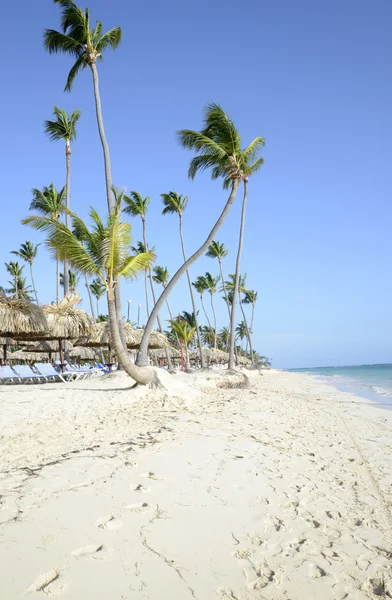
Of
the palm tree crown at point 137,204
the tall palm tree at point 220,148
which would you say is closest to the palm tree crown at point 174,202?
the palm tree crown at point 137,204

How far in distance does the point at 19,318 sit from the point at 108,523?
11732mm

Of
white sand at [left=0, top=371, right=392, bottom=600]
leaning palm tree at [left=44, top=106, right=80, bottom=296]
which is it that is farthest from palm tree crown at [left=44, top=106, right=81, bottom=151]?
white sand at [left=0, top=371, right=392, bottom=600]

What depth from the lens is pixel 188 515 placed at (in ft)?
9.45

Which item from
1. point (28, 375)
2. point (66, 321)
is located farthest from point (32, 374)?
point (66, 321)

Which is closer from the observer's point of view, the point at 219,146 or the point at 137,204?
the point at 219,146

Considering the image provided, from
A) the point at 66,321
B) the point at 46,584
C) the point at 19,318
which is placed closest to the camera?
the point at 46,584

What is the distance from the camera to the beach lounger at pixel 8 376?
1391 cm

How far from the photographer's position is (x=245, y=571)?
2.29 metres

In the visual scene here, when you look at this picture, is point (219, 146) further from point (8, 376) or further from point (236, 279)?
point (8, 376)

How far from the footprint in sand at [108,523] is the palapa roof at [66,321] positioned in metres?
13.6

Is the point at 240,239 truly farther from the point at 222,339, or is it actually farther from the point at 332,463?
the point at 222,339

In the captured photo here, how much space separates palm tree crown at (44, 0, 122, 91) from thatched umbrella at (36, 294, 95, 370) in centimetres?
948

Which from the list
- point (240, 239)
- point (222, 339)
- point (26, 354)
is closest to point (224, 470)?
point (240, 239)

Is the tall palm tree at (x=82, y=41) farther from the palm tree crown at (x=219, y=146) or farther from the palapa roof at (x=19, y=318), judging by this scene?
the palapa roof at (x=19, y=318)
